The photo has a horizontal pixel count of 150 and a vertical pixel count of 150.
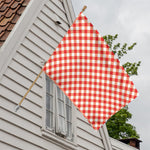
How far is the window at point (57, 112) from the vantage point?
8.38 meters

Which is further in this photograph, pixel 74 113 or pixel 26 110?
pixel 74 113

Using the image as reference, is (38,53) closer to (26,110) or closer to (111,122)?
(26,110)

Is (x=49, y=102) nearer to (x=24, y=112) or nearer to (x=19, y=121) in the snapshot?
(x=24, y=112)

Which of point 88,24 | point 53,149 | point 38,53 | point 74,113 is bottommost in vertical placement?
point 53,149

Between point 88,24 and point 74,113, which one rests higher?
point 88,24

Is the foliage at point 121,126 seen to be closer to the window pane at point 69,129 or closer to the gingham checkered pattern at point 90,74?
the window pane at point 69,129

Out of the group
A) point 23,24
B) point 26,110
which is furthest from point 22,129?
point 23,24

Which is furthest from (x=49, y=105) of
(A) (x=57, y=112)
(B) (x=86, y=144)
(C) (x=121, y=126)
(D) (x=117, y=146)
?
(C) (x=121, y=126)

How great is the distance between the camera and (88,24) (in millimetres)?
6570

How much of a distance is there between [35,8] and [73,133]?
8.99ft

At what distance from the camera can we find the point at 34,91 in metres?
8.14

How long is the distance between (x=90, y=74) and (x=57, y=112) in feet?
7.42

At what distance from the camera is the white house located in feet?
24.4

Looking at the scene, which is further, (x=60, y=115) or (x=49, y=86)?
(x=49, y=86)
